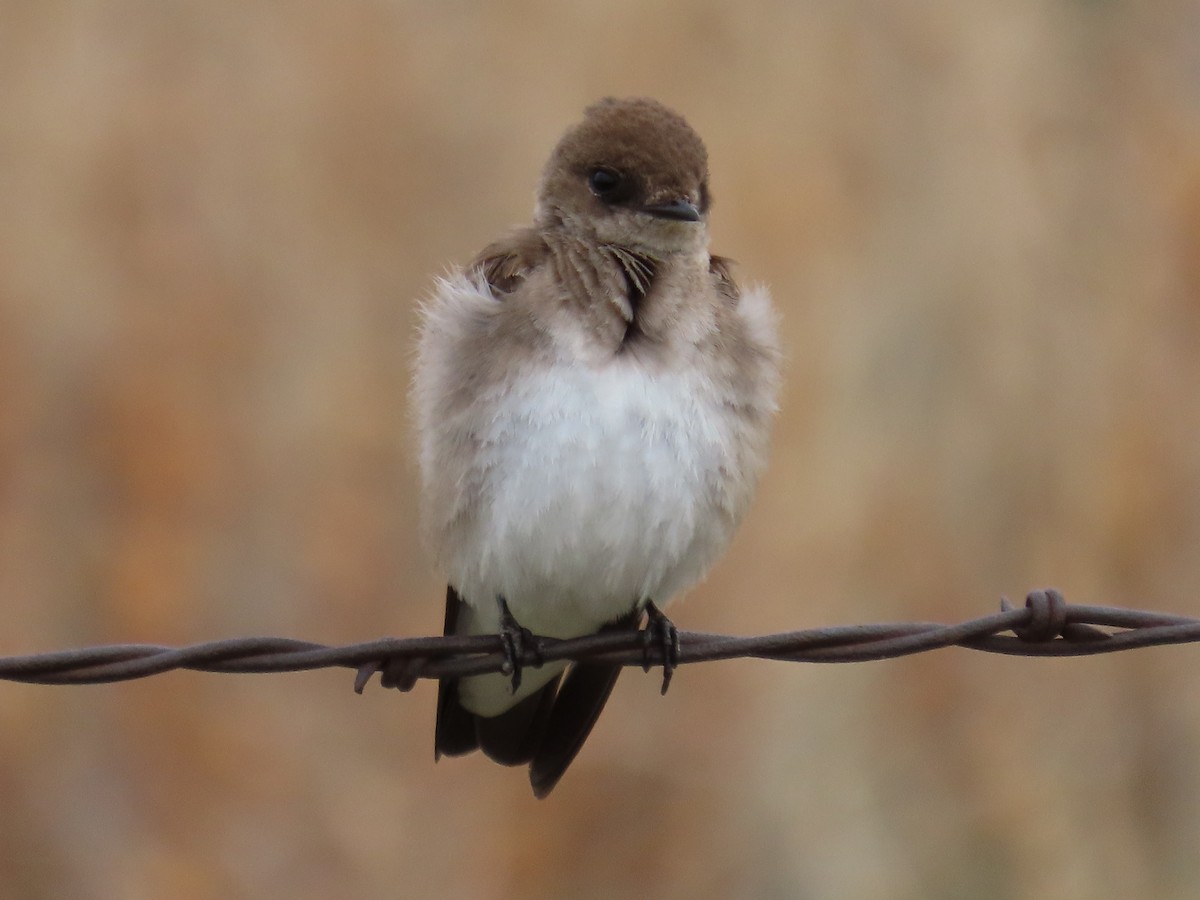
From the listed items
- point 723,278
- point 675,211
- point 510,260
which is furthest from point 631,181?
point 510,260

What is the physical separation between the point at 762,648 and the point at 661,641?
0.79 meters

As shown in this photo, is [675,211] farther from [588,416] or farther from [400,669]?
[400,669]

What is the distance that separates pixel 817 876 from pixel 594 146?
4.55 metres

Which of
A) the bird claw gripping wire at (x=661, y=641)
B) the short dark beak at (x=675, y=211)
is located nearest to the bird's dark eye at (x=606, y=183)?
the short dark beak at (x=675, y=211)

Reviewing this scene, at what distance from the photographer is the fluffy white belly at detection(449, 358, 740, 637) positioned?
12.4ft

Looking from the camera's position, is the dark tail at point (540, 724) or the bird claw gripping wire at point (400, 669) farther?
the dark tail at point (540, 724)

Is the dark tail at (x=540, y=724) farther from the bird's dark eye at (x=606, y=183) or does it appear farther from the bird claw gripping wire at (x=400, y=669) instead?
the bird claw gripping wire at (x=400, y=669)

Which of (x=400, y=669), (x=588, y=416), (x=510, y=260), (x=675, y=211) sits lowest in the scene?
(x=400, y=669)

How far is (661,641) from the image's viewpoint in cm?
377

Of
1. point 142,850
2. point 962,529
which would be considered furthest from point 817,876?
point 142,850

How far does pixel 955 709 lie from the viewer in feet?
26.4

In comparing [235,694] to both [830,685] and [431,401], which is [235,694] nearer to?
[830,685]

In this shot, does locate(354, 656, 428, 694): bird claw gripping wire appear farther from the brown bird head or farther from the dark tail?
the brown bird head

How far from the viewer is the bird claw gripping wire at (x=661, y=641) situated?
3.62m
